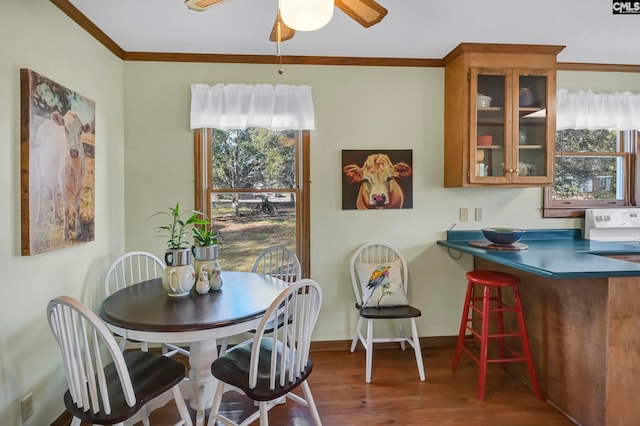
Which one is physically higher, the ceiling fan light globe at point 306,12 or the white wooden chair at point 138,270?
the ceiling fan light globe at point 306,12

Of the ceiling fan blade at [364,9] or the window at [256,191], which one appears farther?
the window at [256,191]

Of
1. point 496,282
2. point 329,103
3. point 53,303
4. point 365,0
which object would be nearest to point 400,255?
point 496,282

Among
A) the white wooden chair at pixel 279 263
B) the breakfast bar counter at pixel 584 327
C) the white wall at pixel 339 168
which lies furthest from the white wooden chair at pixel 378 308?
the breakfast bar counter at pixel 584 327

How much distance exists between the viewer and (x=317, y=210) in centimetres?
277

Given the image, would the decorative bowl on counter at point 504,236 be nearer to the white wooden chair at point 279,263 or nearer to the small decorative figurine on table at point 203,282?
the white wooden chair at point 279,263

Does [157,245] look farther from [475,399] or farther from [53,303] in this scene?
[475,399]

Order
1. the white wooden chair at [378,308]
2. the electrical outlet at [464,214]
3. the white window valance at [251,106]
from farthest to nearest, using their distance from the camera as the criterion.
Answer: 1. the electrical outlet at [464,214]
2. the white window valance at [251,106]
3. the white wooden chair at [378,308]

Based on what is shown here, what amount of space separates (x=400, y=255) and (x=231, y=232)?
1.38 metres

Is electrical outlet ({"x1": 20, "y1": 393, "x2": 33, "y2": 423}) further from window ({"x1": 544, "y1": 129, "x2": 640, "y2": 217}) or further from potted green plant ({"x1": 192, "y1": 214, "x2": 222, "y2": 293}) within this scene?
window ({"x1": 544, "y1": 129, "x2": 640, "y2": 217})

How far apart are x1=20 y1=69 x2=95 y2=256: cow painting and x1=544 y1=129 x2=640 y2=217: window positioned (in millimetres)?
3575

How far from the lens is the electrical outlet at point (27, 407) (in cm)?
159

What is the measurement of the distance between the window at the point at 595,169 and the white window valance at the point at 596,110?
0.12 meters

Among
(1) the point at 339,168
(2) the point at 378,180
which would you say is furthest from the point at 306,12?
(2) the point at 378,180

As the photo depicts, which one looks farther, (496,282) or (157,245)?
(157,245)
